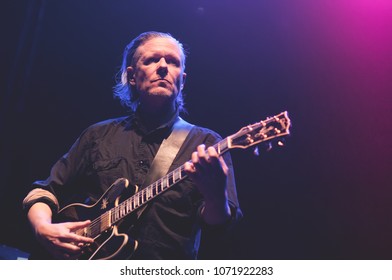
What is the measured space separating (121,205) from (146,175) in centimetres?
20

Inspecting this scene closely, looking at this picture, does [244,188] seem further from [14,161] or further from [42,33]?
[42,33]

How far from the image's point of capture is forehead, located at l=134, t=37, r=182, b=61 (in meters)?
2.21

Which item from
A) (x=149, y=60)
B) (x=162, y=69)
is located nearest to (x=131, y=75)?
(x=149, y=60)

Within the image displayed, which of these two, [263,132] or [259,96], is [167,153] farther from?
[259,96]

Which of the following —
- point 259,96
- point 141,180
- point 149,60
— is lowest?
point 141,180

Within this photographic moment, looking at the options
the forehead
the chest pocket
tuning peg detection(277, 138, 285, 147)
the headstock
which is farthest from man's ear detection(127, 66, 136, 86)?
tuning peg detection(277, 138, 285, 147)

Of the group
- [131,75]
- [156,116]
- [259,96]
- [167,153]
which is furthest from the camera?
[259,96]

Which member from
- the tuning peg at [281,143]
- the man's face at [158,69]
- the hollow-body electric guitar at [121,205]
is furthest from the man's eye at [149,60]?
the tuning peg at [281,143]

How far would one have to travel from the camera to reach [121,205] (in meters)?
1.77

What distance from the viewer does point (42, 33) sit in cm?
312

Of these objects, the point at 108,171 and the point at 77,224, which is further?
the point at 108,171

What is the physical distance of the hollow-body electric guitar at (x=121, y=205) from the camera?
158cm

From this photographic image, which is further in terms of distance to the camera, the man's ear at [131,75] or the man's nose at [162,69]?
the man's ear at [131,75]

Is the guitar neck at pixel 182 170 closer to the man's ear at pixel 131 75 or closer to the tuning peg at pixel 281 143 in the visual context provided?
the tuning peg at pixel 281 143
